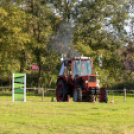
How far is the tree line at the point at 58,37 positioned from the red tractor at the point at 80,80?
818 cm

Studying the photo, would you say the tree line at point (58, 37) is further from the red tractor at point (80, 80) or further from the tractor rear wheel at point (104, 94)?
the tractor rear wheel at point (104, 94)

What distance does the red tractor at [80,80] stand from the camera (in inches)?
676

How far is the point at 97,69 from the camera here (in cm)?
2673

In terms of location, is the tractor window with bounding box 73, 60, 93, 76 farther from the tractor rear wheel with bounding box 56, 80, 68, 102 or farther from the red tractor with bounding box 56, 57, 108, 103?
the tractor rear wheel with bounding box 56, 80, 68, 102

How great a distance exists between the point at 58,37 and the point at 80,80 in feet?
32.8

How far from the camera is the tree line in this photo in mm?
26250

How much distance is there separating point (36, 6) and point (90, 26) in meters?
4.39

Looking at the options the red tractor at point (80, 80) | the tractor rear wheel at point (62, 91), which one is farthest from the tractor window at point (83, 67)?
the tractor rear wheel at point (62, 91)

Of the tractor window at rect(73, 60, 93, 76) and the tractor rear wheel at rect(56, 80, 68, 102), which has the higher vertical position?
the tractor window at rect(73, 60, 93, 76)

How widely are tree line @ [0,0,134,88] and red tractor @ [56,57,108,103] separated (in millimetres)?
8179

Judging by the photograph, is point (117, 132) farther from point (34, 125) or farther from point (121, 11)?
point (121, 11)

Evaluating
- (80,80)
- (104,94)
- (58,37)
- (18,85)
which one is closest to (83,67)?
(80,80)

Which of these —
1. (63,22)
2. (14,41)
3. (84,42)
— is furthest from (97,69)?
(14,41)

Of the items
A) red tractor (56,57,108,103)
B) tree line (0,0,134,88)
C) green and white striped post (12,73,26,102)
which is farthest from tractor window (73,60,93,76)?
tree line (0,0,134,88)
